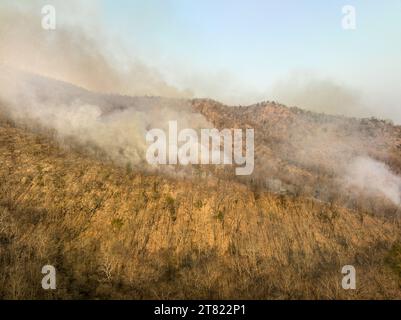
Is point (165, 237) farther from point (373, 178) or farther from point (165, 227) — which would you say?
point (373, 178)

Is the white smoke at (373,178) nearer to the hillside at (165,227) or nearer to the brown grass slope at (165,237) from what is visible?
the hillside at (165,227)

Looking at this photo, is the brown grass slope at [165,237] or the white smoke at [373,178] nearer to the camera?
the brown grass slope at [165,237]

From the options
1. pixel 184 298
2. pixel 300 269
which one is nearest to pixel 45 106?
pixel 184 298

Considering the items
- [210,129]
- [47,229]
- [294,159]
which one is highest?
[210,129]

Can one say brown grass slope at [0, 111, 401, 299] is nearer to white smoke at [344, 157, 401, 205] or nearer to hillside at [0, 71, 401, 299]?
hillside at [0, 71, 401, 299]

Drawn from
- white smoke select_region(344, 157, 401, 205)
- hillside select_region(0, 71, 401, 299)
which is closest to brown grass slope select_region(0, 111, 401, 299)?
hillside select_region(0, 71, 401, 299)

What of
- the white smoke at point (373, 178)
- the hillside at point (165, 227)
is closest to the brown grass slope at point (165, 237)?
the hillside at point (165, 227)

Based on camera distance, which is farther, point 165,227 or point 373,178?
point 373,178

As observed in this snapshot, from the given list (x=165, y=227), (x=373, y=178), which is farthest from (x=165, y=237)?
(x=373, y=178)
